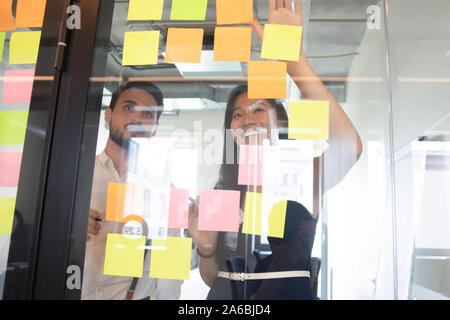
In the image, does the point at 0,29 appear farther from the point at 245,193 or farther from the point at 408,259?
the point at 408,259

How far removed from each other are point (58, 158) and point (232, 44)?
683mm

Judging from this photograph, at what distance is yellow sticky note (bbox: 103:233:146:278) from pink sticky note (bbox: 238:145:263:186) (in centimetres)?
37

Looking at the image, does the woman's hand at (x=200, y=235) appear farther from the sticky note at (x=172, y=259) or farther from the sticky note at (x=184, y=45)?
the sticky note at (x=184, y=45)

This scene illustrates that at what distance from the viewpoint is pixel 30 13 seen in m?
1.24

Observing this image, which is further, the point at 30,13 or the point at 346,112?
the point at 30,13

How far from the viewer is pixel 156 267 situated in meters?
1.10

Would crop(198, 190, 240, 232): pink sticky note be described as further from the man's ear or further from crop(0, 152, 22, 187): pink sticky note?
crop(0, 152, 22, 187): pink sticky note

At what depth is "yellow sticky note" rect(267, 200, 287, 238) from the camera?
1.09 m

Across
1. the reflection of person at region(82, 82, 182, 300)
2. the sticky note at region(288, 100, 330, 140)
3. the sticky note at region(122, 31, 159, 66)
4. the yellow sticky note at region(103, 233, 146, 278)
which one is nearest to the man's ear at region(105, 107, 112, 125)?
the reflection of person at region(82, 82, 182, 300)

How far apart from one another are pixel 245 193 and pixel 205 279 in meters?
0.29

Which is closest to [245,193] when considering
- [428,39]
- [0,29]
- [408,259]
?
[408,259]

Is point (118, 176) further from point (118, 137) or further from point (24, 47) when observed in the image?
point (24, 47)

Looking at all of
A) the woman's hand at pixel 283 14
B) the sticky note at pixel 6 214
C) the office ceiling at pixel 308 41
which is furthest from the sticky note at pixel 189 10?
the sticky note at pixel 6 214

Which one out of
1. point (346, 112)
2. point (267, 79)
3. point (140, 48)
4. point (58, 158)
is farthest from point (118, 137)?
point (346, 112)
